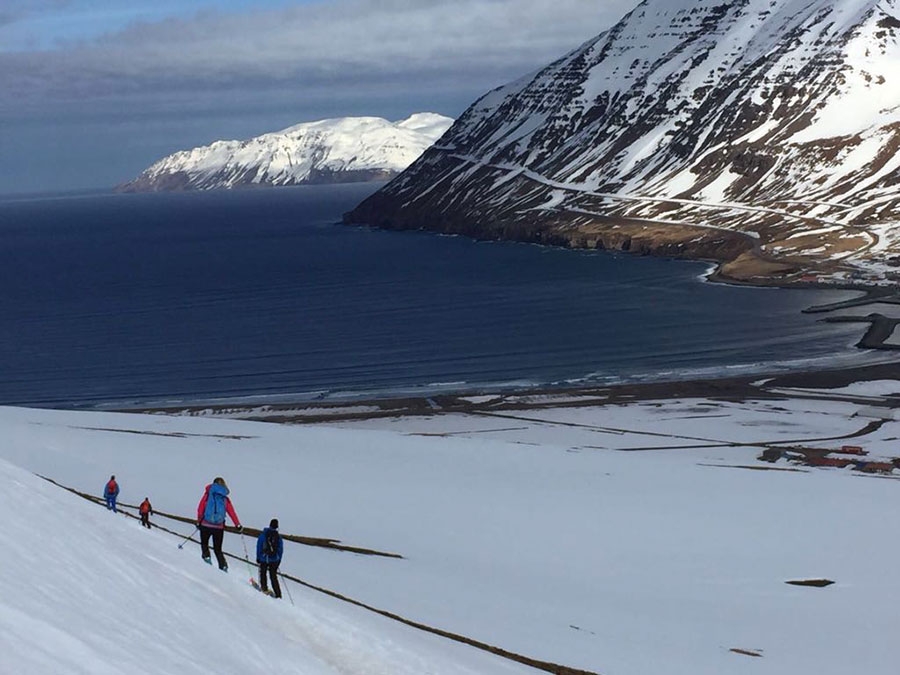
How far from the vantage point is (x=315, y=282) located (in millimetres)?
162750

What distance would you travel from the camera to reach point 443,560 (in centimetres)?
2533

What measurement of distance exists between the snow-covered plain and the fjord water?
4580 centimetres

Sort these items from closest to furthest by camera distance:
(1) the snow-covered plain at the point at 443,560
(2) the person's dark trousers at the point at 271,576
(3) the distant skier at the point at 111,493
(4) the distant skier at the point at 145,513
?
(1) the snow-covered plain at the point at 443,560 → (2) the person's dark trousers at the point at 271,576 → (4) the distant skier at the point at 145,513 → (3) the distant skier at the point at 111,493

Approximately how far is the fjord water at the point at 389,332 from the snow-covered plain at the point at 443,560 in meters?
45.8

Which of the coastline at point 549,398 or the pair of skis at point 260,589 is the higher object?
the pair of skis at point 260,589

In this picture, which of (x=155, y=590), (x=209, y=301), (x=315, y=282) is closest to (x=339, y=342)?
(x=209, y=301)

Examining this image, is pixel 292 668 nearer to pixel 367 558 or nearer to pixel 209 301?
pixel 367 558

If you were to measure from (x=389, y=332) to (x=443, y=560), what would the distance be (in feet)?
292

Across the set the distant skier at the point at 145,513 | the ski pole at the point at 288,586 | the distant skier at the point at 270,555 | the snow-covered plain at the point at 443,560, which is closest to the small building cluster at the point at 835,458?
the snow-covered plain at the point at 443,560

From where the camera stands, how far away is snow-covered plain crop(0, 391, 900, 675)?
577 inches

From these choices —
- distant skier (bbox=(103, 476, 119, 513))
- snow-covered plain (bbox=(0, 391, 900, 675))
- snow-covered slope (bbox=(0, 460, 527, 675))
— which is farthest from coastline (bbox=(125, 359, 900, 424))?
snow-covered slope (bbox=(0, 460, 527, 675))

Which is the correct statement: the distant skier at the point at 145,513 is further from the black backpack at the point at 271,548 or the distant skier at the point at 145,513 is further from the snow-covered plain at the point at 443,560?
the black backpack at the point at 271,548

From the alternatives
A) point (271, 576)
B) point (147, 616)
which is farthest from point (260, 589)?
point (147, 616)

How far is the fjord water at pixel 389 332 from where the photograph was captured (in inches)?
3583
